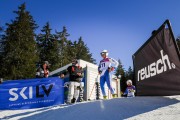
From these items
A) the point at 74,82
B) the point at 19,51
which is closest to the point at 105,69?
the point at 74,82

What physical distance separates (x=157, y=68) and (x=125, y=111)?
1645 mm

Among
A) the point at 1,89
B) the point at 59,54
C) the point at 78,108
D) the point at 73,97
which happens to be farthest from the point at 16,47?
the point at 78,108

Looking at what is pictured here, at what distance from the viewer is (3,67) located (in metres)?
39.4

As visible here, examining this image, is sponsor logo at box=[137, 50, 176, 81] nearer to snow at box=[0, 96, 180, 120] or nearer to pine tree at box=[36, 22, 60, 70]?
snow at box=[0, 96, 180, 120]

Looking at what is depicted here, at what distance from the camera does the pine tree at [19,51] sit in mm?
38922

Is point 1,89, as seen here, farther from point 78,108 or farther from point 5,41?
point 5,41

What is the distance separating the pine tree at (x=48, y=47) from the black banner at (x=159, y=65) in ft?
147

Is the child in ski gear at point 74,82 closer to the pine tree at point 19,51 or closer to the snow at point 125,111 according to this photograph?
the snow at point 125,111

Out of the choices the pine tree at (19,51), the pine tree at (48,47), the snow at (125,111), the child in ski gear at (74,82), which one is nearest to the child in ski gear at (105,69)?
the child in ski gear at (74,82)

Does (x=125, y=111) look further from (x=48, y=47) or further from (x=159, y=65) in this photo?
(x=48, y=47)

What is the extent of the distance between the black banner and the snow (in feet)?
0.87

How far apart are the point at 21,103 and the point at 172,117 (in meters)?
8.32

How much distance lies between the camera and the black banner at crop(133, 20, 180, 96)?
688 cm

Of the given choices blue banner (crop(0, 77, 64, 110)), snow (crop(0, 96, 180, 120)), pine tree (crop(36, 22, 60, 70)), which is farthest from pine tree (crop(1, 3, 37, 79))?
snow (crop(0, 96, 180, 120))
